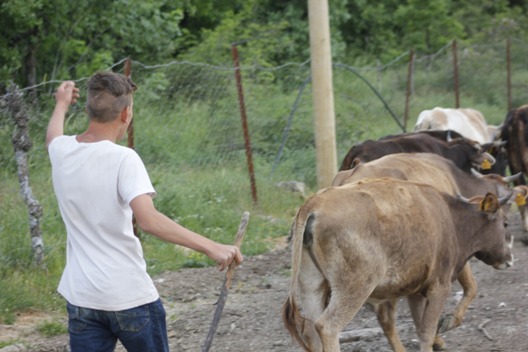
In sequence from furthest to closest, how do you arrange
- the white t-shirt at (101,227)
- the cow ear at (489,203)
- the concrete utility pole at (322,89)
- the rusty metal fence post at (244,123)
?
the rusty metal fence post at (244,123) → the concrete utility pole at (322,89) → the cow ear at (489,203) → the white t-shirt at (101,227)

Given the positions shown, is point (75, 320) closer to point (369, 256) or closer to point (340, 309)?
point (340, 309)

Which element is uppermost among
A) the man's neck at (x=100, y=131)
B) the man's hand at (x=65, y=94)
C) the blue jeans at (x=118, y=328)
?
the man's hand at (x=65, y=94)

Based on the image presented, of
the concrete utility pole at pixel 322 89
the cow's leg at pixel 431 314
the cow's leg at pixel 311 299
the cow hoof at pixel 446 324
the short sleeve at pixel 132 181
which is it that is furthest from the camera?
the concrete utility pole at pixel 322 89

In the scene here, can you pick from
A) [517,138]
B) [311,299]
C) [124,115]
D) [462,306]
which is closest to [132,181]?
[124,115]

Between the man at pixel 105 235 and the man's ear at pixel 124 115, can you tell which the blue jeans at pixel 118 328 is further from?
the man's ear at pixel 124 115

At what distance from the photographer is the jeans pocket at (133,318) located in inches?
170

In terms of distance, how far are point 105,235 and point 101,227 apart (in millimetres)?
41

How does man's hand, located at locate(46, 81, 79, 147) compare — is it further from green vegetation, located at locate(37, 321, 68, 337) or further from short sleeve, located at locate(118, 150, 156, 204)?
green vegetation, located at locate(37, 321, 68, 337)

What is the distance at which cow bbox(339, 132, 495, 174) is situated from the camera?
9.62m

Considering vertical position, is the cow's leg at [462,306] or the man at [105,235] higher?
the man at [105,235]

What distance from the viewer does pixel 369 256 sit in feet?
20.0

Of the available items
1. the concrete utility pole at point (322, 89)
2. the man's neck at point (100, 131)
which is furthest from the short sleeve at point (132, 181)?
the concrete utility pole at point (322, 89)

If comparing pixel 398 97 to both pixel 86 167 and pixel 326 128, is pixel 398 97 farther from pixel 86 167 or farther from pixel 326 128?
pixel 86 167

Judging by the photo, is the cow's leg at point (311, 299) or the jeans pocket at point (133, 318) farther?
the cow's leg at point (311, 299)
